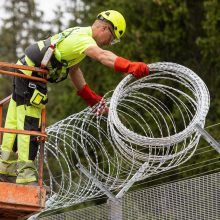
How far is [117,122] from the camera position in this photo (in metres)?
8.30

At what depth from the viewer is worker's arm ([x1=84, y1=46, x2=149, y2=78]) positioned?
26.2ft

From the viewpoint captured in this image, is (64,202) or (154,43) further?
(154,43)

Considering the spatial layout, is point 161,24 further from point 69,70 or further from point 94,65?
point 69,70

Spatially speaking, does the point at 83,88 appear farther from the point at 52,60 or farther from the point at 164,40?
the point at 164,40

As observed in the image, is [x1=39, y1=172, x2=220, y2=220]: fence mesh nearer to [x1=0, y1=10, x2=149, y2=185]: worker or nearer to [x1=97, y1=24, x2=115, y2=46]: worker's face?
[x1=0, y1=10, x2=149, y2=185]: worker

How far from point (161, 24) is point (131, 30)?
3.09ft

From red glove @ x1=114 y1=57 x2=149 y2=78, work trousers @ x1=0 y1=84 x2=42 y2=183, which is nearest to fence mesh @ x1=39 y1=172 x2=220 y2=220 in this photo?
work trousers @ x1=0 y1=84 x2=42 y2=183

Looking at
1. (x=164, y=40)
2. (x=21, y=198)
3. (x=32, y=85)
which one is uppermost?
(x=164, y=40)

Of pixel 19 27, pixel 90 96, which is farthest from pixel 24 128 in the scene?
pixel 19 27

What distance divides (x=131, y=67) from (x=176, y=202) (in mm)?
1536

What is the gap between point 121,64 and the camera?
802cm

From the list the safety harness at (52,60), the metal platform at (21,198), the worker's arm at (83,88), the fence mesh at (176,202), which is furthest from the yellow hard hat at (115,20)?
the metal platform at (21,198)

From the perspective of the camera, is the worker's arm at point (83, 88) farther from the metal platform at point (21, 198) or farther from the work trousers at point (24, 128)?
the metal platform at point (21, 198)

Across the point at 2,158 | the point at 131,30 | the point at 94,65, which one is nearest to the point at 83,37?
the point at 2,158
